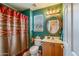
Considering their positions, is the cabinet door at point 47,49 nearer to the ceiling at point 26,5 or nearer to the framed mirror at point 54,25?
the framed mirror at point 54,25

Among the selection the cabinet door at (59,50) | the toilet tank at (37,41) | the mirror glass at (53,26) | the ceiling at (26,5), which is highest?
the ceiling at (26,5)

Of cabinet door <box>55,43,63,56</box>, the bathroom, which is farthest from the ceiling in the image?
cabinet door <box>55,43,63,56</box>

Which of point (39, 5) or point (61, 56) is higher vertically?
point (39, 5)

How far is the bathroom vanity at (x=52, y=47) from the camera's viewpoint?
128cm

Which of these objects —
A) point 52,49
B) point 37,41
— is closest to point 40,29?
point 37,41

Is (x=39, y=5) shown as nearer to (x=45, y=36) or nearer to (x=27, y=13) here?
(x=27, y=13)

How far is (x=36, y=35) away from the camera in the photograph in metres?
1.31

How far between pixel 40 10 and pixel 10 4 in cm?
A: 32

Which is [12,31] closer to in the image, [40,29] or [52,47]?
[40,29]

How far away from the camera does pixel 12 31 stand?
1271 millimetres

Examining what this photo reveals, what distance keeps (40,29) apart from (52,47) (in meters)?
0.23

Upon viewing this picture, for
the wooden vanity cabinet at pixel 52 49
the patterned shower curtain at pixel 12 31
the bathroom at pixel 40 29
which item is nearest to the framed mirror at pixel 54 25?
the bathroom at pixel 40 29

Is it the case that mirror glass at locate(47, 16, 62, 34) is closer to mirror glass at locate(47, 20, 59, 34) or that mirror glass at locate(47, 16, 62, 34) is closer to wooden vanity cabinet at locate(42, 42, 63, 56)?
mirror glass at locate(47, 20, 59, 34)

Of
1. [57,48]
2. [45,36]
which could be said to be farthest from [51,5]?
[57,48]
